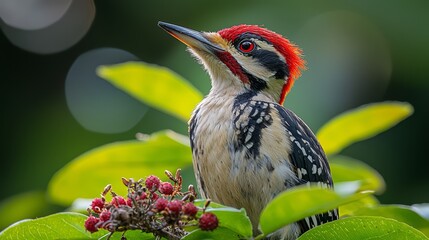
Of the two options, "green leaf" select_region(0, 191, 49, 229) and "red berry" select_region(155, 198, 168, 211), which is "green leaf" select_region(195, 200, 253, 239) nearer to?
"red berry" select_region(155, 198, 168, 211)

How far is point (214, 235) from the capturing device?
7.19ft

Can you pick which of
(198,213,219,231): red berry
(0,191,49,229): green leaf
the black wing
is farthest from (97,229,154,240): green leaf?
(0,191,49,229): green leaf

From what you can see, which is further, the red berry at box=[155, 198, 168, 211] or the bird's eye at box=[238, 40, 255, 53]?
the bird's eye at box=[238, 40, 255, 53]

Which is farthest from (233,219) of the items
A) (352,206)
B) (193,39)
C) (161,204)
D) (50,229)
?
(193,39)

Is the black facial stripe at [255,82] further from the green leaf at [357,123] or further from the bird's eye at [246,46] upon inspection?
the green leaf at [357,123]

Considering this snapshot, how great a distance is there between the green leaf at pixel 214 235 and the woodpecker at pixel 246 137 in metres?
0.50

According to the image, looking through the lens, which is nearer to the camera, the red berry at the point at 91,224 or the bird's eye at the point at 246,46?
the red berry at the point at 91,224

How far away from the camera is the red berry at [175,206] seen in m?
2.12

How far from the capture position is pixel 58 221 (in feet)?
7.36

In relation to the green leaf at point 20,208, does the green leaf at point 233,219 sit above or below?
above

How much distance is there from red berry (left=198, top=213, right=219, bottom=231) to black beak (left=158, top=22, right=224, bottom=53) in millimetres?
1357

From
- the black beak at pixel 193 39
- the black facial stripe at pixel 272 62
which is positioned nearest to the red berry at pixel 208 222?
the black beak at pixel 193 39

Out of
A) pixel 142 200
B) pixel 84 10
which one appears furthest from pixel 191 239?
pixel 84 10

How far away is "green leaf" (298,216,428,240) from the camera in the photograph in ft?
6.97
